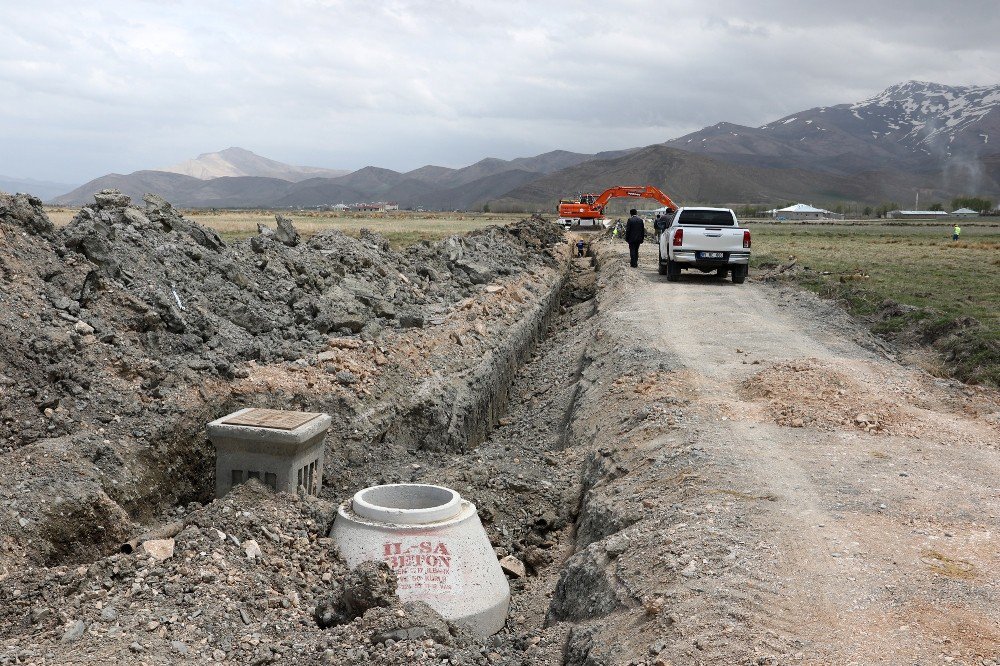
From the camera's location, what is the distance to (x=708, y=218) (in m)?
23.7

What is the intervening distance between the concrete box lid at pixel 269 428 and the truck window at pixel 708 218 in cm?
1662

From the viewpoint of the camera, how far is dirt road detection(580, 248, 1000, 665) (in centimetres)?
494

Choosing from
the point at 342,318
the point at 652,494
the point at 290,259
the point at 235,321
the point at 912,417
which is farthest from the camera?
the point at 290,259

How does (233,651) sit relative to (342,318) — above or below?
below

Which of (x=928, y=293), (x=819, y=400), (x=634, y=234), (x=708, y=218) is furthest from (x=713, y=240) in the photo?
(x=819, y=400)

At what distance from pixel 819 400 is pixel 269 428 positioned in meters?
5.89

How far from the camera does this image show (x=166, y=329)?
10555 millimetres

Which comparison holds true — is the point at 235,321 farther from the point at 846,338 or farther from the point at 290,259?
the point at 846,338

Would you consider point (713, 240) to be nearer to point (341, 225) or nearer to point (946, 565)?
point (946, 565)

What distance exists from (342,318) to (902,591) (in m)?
8.78

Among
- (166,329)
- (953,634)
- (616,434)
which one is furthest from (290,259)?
(953,634)

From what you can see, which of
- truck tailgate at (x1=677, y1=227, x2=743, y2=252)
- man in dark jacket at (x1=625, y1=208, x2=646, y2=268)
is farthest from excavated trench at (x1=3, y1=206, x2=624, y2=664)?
man in dark jacket at (x1=625, y1=208, x2=646, y2=268)

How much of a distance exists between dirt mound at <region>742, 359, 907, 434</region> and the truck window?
40.4 feet

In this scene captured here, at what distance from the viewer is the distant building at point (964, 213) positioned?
409 ft
